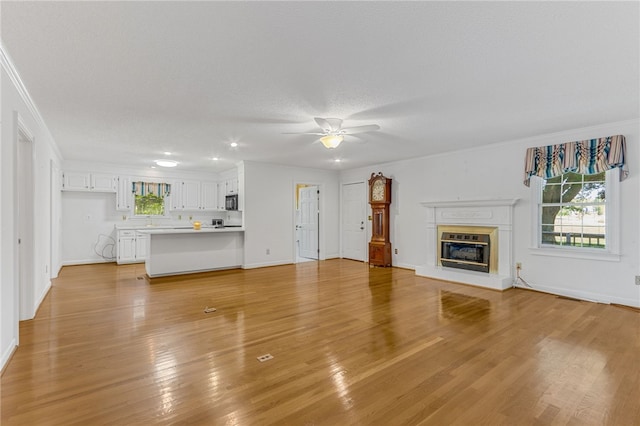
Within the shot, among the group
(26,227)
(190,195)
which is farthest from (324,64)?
(190,195)

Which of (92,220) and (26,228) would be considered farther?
(92,220)

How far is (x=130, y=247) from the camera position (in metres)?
7.50

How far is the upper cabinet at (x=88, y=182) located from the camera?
7059 millimetres

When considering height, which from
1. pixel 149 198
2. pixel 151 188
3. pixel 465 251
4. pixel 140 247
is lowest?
pixel 140 247

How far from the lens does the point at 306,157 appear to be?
6578mm

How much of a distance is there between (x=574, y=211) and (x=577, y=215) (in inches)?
2.8

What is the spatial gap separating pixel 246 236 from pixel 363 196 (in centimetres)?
317

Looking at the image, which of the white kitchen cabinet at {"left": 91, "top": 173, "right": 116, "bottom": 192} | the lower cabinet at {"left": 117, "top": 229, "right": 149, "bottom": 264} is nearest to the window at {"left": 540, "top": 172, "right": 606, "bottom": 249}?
the lower cabinet at {"left": 117, "top": 229, "right": 149, "bottom": 264}

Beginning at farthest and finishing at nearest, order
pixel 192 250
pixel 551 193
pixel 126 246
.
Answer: pixel 126 246 < pixel 192 250 < pixel 551 193

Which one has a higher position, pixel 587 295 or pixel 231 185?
pixel 231 185

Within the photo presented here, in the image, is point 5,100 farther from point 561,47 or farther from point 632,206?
point 632,206

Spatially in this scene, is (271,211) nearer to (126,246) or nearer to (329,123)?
(126,246)

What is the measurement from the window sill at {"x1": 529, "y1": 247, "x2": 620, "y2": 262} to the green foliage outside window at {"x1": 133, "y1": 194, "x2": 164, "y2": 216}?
8.62 metres

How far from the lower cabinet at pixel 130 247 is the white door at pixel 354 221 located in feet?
16.7
